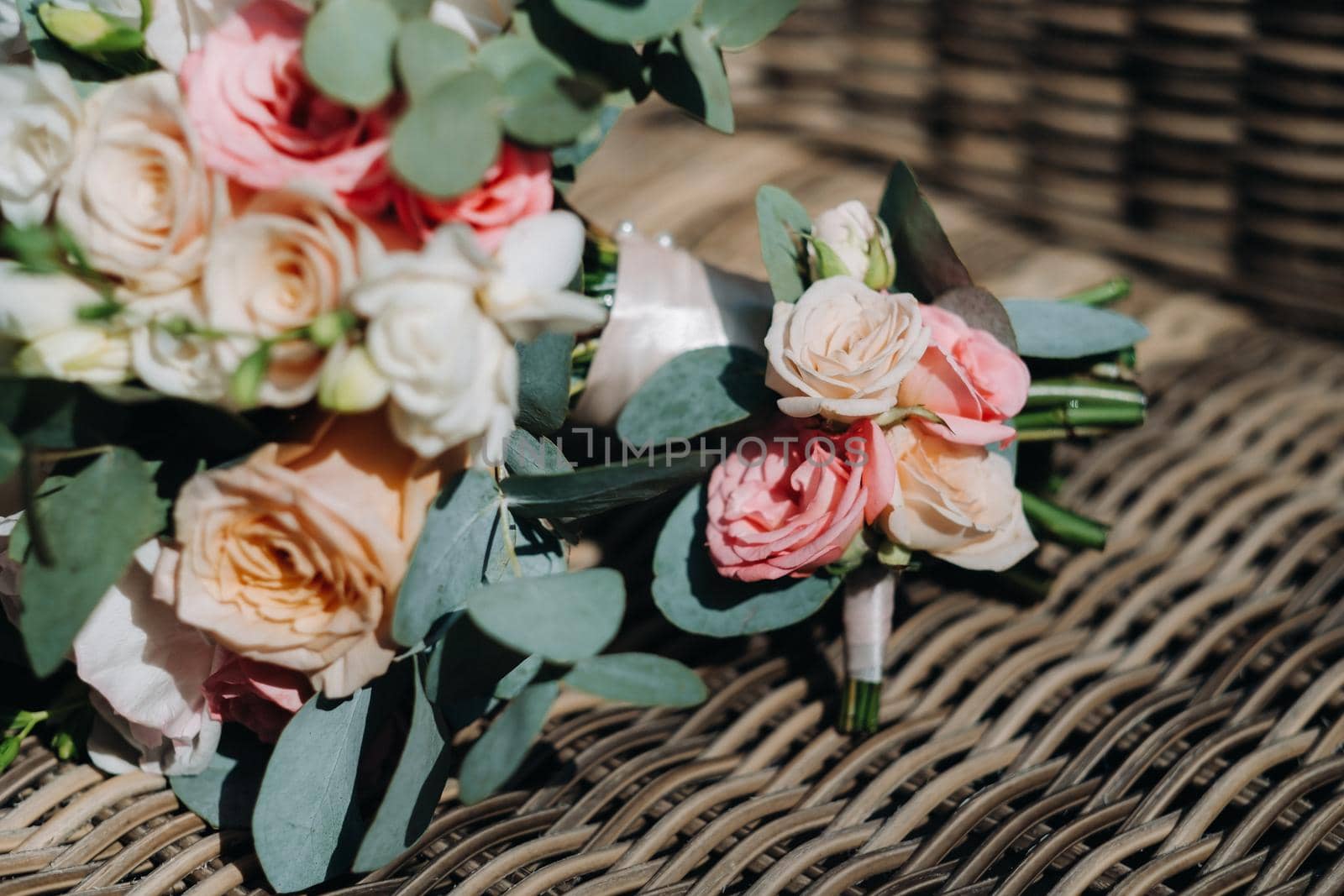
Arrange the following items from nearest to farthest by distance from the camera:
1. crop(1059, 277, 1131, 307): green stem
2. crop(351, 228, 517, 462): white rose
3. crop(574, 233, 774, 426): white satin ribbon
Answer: crop(351, 228, 517, 462): white rose < crop(574, 233, 774, 426): white satin ribbon < crop(1059, 277, 1131, 307): green stem

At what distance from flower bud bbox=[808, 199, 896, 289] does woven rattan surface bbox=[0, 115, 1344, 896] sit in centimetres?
26

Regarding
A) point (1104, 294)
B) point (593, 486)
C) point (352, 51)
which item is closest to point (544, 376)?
point (593, 486)

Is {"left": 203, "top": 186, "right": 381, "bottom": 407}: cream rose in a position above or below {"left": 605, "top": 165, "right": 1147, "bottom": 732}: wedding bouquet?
above

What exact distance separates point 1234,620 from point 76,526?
646 millimetres

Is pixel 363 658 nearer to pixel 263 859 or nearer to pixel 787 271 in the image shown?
pixel 263 859

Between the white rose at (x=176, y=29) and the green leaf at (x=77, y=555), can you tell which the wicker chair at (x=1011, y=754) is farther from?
the white rose at (x=176, y=29)

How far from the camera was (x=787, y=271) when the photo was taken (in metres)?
0.58

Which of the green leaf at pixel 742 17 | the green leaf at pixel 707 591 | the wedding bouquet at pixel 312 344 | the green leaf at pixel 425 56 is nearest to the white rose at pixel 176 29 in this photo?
the wedding bouquet at pixel 312 344

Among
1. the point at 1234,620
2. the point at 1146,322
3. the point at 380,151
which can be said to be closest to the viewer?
the point at 380,151

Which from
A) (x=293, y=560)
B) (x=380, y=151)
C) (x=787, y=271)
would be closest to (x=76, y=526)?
(x=293, y=560)

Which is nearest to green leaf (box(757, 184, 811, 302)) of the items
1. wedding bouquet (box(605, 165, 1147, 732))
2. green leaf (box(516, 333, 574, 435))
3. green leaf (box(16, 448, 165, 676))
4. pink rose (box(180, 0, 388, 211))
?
wedding bouquet (box(605, 165, 1147, 732))

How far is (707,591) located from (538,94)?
276mm

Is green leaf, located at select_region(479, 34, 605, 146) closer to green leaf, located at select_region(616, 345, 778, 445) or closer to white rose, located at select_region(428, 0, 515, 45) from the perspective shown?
white rose, located at select_region(428, 0, 515, 45)

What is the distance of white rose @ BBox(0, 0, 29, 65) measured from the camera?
499 mm
